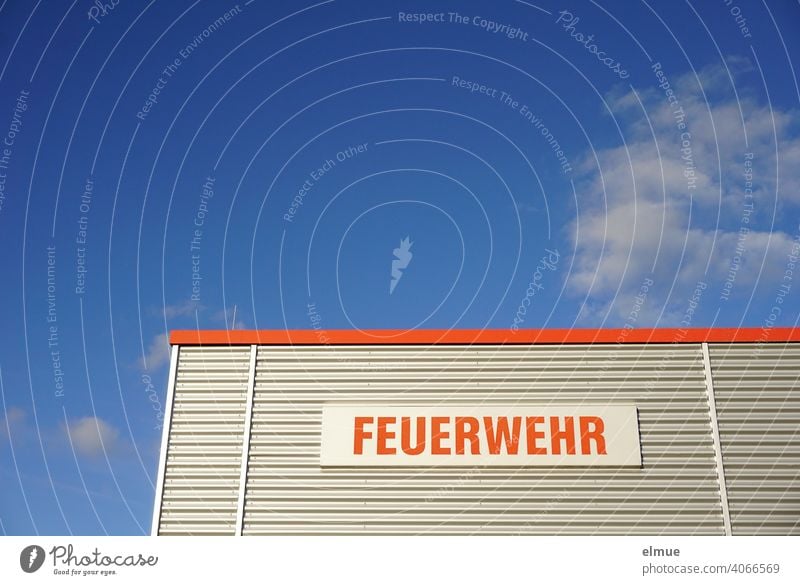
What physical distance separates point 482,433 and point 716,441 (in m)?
4.85

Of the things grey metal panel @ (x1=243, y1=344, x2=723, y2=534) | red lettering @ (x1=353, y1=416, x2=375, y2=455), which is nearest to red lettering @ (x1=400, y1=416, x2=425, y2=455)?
grey metal panel @ (x1=243, y1=344, x2=723, y2=534)

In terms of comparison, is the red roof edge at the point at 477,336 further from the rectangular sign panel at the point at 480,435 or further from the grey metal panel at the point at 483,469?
the rectangular sign panel at the point at 480,435

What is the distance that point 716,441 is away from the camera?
1525 cm

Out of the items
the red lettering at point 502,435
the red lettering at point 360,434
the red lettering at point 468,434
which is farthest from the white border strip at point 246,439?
the red lettering at point 502,435

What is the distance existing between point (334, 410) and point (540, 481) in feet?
15.1

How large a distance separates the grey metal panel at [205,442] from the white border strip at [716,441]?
32.5 ft

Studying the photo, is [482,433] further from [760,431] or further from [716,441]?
[760,431]

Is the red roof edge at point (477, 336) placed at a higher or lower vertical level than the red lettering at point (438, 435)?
higher

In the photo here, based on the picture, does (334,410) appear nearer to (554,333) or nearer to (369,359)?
(369,359)

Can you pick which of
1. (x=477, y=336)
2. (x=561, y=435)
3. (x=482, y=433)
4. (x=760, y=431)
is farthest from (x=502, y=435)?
A: (x=760, y=431)

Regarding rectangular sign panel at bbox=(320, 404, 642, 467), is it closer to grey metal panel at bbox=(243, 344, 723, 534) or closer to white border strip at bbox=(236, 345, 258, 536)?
grey metal panel at bbox=(243, 344, 723, 534)

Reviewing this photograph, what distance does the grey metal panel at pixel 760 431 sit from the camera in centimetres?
1472

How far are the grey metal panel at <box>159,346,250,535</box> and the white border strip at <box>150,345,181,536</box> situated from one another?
0.24 feet
